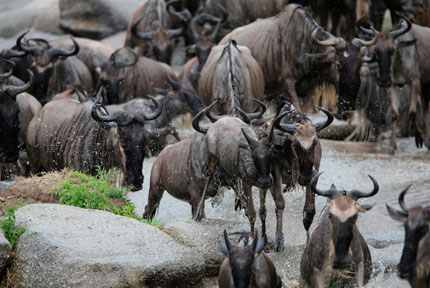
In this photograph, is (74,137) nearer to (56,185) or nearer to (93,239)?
(56,185)

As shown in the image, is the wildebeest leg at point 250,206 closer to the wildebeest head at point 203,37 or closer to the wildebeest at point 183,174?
the wildebeest at point 183,174

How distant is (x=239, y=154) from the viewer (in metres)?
9.49

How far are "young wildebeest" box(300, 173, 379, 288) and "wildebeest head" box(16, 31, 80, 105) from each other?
29.2ft

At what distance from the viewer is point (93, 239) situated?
857 centimetres

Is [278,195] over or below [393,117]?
over

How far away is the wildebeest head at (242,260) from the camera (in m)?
7.64

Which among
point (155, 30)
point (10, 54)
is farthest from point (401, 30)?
point (10, 54)

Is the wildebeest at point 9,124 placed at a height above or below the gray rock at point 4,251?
below

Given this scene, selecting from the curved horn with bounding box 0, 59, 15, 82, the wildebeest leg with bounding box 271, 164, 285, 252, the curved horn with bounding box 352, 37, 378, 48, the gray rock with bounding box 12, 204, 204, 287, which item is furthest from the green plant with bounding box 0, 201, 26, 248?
the curved horn with bounding box 352, 37, 378, 48

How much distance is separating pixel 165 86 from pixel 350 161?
15.1ft

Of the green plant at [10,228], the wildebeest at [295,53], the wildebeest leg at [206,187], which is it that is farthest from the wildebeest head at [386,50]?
the green plant at [10,228]

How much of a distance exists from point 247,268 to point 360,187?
506 cm

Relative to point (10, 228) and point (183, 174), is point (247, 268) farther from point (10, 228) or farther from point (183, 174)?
point (183, 174)

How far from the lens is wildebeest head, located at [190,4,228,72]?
17844 millimetres
